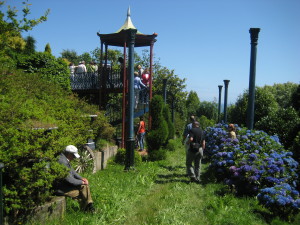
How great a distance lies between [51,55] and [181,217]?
30.3 ft

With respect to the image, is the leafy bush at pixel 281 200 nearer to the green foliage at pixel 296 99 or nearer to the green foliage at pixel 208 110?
the green foliage at pixel 296 99

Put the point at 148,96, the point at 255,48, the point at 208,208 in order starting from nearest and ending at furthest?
the point at 208,208 < the point at 255,48 < the point at 148,96

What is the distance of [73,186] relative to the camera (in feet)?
18.6

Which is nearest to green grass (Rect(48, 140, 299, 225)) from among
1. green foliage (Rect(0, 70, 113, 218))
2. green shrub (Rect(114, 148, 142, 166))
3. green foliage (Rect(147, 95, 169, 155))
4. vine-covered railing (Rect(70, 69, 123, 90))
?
green foliage (Rect(0, 70, 113, 218))

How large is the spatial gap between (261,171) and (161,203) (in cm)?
229

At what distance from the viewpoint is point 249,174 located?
23.7 feet

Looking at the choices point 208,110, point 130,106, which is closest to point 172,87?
point 208,110

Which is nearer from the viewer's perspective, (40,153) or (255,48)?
(40,153)

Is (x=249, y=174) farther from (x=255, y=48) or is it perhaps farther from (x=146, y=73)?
(x=146, y=73)

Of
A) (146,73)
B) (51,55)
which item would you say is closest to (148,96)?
(146,73)

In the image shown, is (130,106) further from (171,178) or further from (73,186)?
(73,186)

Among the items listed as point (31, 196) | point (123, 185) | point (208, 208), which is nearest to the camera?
point (31, 196)

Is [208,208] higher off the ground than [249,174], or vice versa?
[249,174]

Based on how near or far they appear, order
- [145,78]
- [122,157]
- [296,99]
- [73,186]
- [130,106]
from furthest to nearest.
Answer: [296,99] < [145,78] < [122,157] < [130,106] < [73,186]
